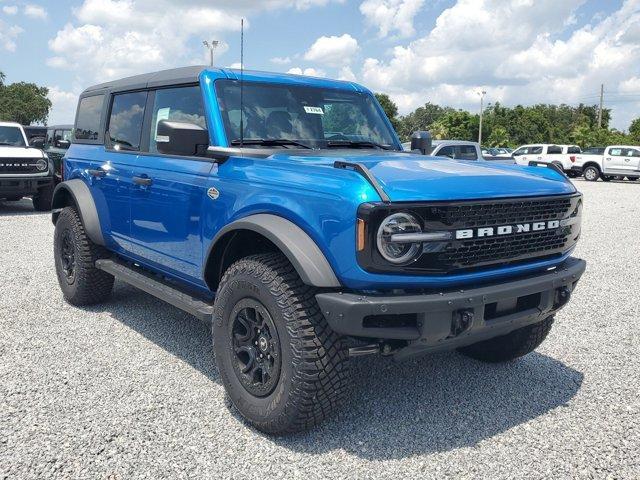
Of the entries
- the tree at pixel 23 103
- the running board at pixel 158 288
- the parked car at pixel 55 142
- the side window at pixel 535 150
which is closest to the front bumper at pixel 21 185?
the parked car at pixel 55 142

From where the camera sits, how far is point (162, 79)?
430 cm

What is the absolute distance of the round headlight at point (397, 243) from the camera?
2.61 m

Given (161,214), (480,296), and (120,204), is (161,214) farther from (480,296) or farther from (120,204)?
(480,296)

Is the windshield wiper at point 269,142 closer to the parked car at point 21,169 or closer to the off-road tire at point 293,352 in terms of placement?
the off-road tire at point 293,352

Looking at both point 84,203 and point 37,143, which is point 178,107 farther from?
point 37,143

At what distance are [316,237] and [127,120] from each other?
2.68 metres

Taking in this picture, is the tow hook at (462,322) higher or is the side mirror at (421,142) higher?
the side mirror at (421,142)

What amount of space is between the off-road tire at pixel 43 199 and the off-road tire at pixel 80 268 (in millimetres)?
7953

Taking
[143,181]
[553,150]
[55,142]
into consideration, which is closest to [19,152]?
[55,142]

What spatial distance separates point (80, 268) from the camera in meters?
5.03

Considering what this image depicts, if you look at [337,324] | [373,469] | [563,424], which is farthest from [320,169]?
[563,424]

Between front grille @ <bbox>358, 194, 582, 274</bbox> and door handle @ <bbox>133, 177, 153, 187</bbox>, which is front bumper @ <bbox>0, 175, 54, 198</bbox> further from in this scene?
front grille @ <bbox>358, 194, 582, 274</bbox>

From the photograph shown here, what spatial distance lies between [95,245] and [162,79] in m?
1.62

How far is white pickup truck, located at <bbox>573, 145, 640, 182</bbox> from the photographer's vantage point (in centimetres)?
2503
